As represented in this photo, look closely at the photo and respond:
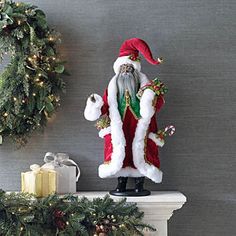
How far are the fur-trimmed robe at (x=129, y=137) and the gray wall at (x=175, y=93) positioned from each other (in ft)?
0.51

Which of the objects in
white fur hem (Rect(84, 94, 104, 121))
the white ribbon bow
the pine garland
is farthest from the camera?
the white ribbon bow

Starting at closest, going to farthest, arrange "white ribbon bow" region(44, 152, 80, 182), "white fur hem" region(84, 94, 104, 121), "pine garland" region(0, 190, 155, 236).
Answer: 1. "pine garland" region(0, 190, 155, 236)
2. "white fur hem" region(84, 94, 104, 121)
3. "white ribbon bow" region(44, 152, 80, 182)

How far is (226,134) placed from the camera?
2375mm

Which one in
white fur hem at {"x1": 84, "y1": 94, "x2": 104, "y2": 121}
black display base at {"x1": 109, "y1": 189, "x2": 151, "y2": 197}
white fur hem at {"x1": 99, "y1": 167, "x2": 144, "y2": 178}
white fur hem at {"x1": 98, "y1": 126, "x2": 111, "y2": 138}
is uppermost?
white fur hem at {"x1": 84, "y1": 94, "x2": 104, "y2": 121}

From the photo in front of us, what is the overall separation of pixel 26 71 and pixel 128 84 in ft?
1.47

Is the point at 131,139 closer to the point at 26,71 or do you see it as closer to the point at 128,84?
the point at 128,84

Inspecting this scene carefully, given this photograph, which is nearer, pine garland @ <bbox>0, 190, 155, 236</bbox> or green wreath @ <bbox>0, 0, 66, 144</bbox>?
pine garland @ <bbox>0, 190, 155, 236</bbox>

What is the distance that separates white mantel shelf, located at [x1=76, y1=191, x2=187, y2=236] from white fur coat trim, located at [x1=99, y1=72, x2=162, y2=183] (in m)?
0.10

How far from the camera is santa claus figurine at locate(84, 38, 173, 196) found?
2176 millimetres

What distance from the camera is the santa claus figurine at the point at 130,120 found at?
2176 mm

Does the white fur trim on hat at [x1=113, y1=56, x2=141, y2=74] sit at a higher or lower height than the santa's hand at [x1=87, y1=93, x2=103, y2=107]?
higher

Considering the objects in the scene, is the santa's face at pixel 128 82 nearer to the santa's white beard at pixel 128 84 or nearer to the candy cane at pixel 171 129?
the santa's white beard at pixel 128 84

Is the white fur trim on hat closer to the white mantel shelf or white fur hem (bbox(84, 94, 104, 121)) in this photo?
white fur hem (bbox(84, 94, 104, 121))

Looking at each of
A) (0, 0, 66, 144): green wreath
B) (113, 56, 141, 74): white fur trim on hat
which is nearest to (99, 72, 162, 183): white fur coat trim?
(113, 56, 141, 74): white fur trim on hat
